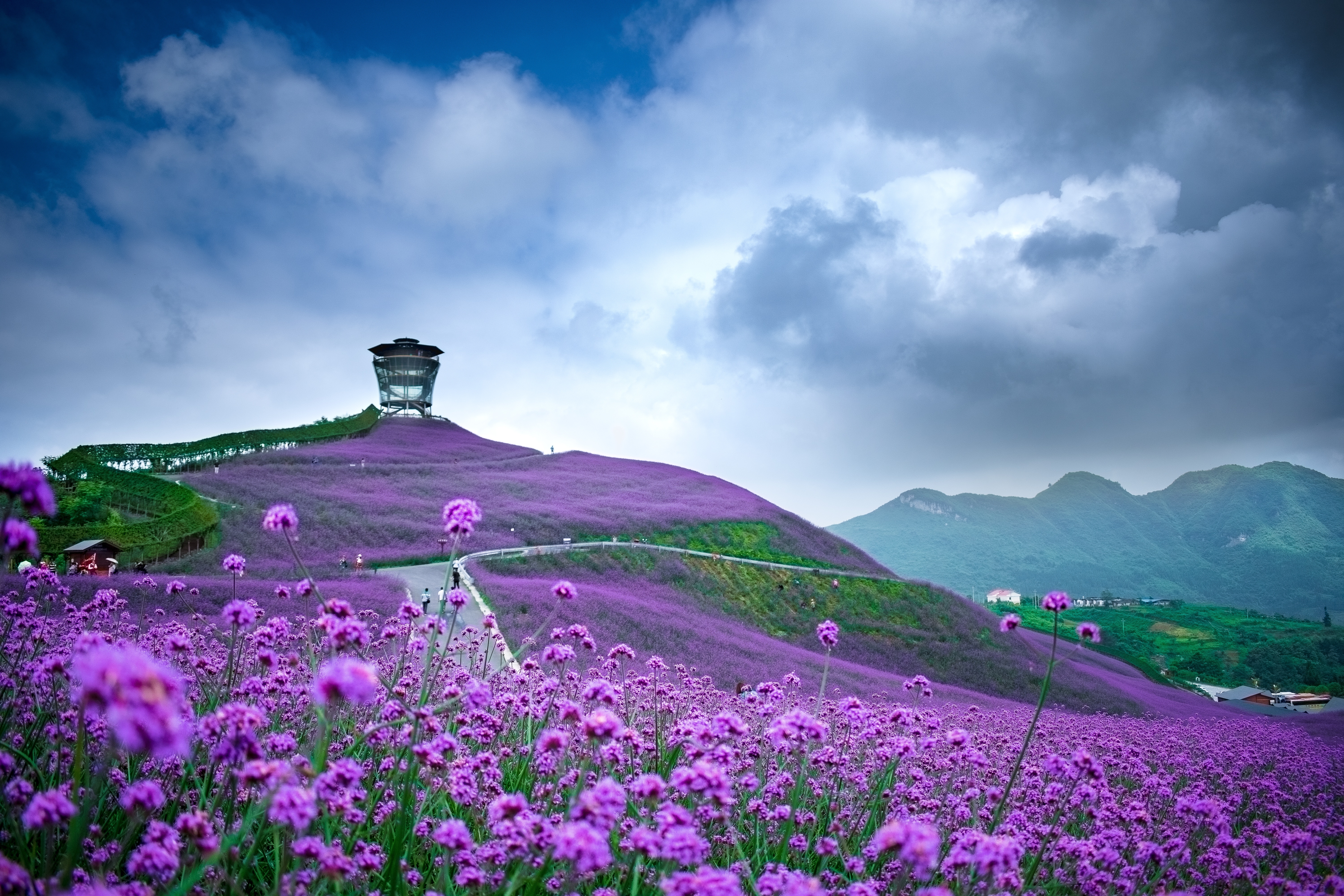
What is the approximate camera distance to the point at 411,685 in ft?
20.3

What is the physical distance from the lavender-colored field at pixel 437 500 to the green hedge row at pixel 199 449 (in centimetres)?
154

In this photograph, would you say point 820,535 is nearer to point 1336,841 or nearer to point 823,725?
point 1336,841

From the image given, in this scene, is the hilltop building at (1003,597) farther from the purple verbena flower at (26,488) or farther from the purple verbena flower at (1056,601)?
the purple verbena flower at (26,488)

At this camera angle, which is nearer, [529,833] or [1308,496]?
[529,833]

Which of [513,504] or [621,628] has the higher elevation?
[513,504]

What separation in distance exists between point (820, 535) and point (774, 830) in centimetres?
3918

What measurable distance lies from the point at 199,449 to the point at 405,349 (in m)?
27.3

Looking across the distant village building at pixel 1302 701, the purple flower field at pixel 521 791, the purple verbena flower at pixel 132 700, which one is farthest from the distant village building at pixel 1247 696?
the purple verbena flower at pixel 132 700

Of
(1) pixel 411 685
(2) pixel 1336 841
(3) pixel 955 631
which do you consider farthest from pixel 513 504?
(2) pixel 1336 841

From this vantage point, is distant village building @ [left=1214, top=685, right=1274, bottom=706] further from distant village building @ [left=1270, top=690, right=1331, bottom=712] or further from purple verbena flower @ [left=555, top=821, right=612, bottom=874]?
purple verbena flower @ [left=555, top=821, right=612, bottom=874]

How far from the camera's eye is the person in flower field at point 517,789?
2.21 meters

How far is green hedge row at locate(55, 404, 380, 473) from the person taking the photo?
116ft

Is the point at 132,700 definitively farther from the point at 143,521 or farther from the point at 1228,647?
the point at 1228,647

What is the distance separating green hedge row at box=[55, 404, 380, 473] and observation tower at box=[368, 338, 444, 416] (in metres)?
14.0
